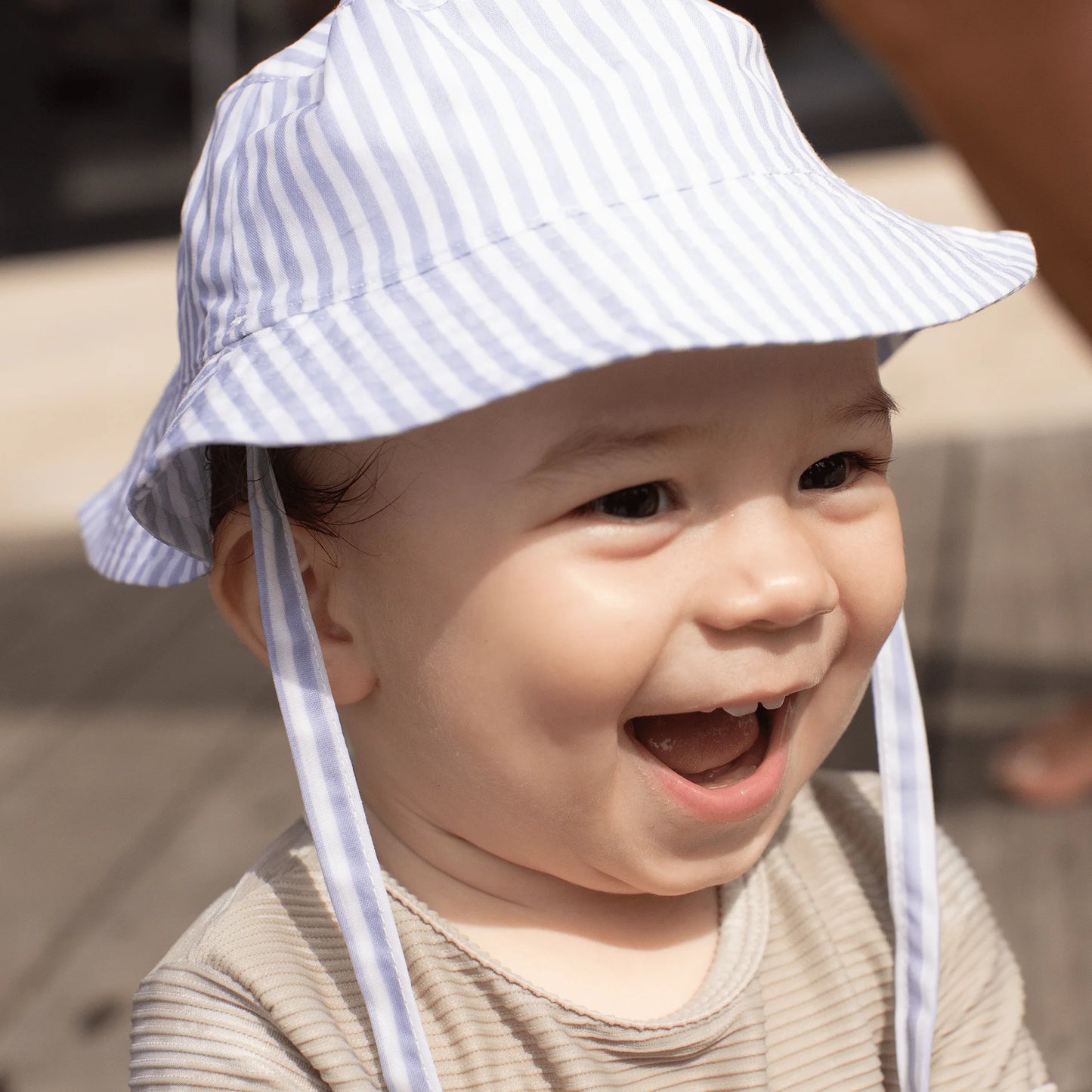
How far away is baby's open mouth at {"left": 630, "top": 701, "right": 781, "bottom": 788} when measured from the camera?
38.5 inches

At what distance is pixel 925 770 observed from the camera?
1.15 meters

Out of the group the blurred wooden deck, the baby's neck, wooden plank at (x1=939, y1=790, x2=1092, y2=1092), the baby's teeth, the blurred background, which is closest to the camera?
the baby's teeth

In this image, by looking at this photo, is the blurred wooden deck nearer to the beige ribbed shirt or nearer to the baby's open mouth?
the beige ribbed shirt

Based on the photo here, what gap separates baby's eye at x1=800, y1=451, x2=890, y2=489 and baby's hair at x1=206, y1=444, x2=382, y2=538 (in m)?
0.27

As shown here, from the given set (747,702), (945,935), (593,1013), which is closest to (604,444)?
(747,702)

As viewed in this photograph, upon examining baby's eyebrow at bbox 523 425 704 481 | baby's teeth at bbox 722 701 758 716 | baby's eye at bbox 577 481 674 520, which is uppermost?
baby's eyebrow at bbox 523 425 704 481

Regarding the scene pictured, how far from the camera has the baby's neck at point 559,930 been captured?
3.44ft

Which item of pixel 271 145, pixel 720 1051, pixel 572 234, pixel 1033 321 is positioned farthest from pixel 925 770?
pixel 1033 321

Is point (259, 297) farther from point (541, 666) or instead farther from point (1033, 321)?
point (1033, 321)

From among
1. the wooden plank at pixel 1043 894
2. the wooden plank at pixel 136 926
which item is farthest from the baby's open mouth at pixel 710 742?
the wooden plank at pixel 136 926

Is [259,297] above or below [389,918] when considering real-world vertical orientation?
above

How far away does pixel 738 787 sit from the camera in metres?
0.97

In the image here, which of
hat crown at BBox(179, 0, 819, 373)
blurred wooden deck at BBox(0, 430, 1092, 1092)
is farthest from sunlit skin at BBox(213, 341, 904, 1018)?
blurred wooden deck at BBox(0, 430, 1092, 1092)

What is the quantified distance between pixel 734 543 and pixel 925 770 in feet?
1.11
